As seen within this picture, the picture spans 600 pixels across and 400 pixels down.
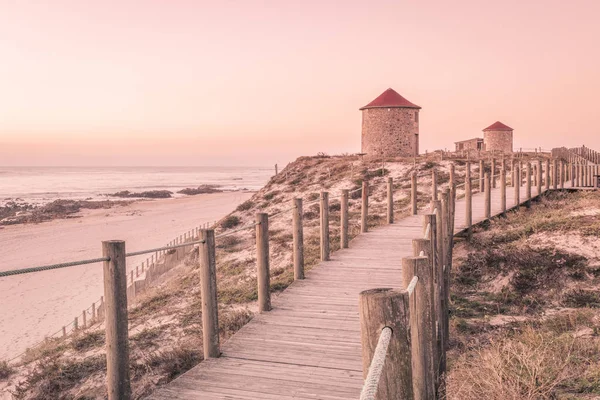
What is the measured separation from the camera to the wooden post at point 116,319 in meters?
4.10

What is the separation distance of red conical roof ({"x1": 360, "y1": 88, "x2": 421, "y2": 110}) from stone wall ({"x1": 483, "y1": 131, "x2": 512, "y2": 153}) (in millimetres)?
17229

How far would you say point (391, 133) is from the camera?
47.1 meters

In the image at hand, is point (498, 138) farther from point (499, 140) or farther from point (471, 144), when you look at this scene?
point (471, 144)

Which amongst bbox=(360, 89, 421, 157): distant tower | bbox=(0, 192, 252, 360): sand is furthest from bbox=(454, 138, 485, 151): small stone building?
bbox=(0, 192, 252, 360): sand

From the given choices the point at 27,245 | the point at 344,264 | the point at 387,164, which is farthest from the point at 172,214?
the point at 344,264

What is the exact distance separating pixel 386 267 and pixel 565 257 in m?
3.81

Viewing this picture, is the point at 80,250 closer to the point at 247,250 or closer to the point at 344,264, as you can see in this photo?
the point at 247,250

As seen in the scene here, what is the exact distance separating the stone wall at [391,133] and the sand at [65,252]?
15962mm

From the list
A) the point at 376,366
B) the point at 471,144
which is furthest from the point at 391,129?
the point at 376,366

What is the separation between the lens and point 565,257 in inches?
397

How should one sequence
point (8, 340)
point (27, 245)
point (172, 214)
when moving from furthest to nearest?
point (172, 214), point (27, 245), point (8, 340)

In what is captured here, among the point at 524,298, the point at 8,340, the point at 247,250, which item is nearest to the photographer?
the point at 524,298

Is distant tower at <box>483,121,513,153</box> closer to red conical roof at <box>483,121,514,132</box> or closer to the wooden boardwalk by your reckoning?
red conical roof at <box>483,121,514,132</box>

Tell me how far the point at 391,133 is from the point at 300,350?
43174 millimetres
